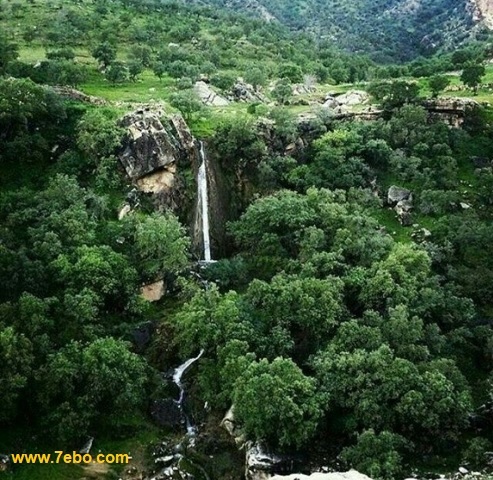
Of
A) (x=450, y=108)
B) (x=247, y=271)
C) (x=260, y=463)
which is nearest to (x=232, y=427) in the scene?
(x=260, y=463)

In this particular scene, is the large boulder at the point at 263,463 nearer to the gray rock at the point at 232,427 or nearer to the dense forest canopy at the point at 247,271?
the dense forest canopy at the point at 247,271

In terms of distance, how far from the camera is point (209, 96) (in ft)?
263

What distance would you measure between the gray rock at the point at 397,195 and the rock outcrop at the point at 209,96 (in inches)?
1061

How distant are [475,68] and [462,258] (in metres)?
35.3

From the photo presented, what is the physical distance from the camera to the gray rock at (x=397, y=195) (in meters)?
61.2

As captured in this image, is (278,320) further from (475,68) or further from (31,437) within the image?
(475,68)

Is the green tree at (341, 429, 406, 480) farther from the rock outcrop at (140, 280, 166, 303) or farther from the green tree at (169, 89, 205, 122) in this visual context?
the green tree at (169, 89, 205, 122)

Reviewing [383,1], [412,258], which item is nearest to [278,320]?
[412,258]

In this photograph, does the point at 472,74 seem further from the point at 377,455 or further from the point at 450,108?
the point at 377,455

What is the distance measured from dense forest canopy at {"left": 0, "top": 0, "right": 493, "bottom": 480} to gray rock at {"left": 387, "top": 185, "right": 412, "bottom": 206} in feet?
1.41

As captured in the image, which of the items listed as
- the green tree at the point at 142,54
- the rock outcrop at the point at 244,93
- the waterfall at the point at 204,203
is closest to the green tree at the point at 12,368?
the waterfall at the point at 204,203

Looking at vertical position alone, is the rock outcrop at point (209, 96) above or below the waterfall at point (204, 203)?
above

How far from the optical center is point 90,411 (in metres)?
35.8

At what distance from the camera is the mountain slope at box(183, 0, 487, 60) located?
486 ft
